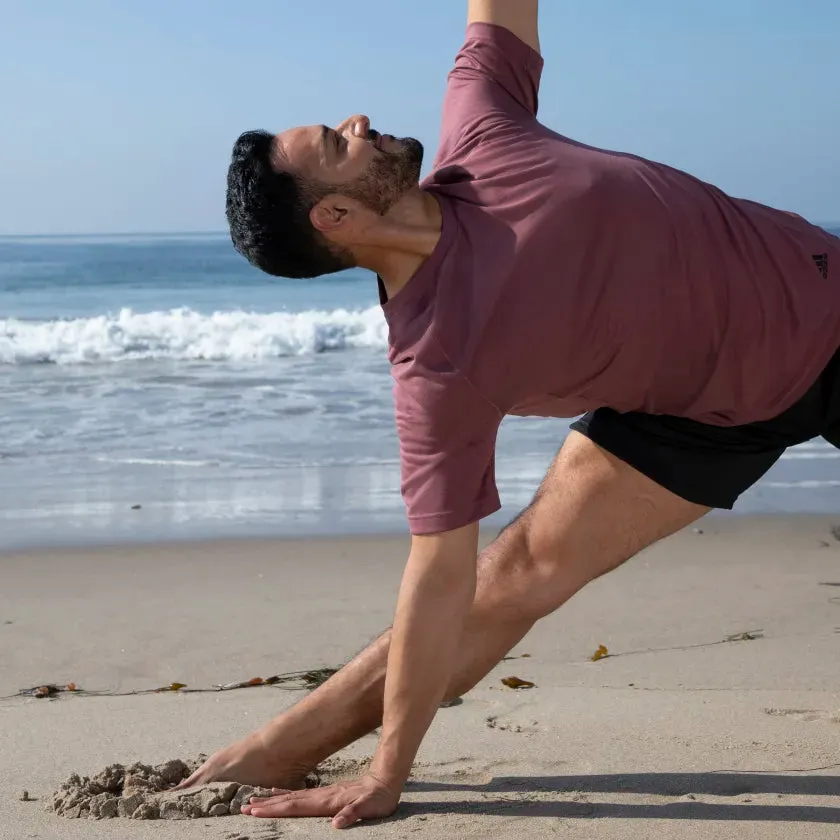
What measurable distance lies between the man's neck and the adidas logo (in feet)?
2.80

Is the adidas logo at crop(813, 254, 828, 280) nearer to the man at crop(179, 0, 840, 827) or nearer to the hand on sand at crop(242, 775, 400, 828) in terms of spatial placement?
the man at crop(179, 0, 840, 827)

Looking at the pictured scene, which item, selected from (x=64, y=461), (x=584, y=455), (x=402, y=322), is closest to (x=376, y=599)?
(x=584, y=455)

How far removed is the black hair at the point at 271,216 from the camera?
2.32 m

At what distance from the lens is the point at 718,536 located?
5.89 meters

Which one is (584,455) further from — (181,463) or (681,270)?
(181,463)

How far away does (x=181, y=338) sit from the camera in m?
16.8

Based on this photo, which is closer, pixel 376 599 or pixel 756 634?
pixel 756 634

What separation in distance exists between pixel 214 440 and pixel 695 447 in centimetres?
607

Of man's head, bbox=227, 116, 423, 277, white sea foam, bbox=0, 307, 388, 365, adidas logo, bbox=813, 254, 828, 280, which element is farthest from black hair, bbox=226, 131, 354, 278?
white sea foam, bbox=0, 307, 388, 365

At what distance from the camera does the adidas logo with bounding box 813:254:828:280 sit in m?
2.51

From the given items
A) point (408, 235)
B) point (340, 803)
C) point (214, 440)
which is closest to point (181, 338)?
point (214, 440)

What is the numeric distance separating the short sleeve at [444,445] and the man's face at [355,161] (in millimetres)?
358

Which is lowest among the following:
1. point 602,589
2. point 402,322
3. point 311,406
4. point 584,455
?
point 311,406

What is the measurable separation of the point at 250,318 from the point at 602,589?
16626 mm
